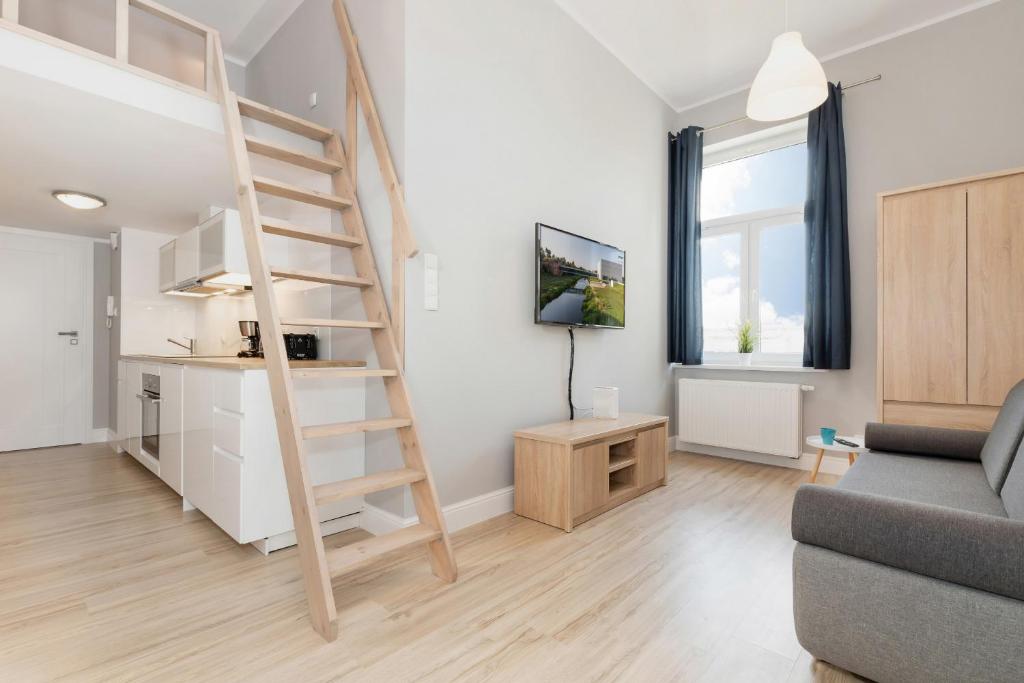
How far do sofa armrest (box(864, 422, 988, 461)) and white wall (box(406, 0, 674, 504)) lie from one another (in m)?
1.74

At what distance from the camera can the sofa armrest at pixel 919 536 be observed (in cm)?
115

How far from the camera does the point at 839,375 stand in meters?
3.80

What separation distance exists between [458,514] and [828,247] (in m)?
3.40

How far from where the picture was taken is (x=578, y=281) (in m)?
3.34

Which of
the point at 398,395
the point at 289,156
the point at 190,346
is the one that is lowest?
the point at 398,395

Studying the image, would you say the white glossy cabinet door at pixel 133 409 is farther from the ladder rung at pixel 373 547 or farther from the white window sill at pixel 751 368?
the white window sill at pixel 751 368

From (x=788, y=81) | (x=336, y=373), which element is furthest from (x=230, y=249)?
(x=788, y=81)

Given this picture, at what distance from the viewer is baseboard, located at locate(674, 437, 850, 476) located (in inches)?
149

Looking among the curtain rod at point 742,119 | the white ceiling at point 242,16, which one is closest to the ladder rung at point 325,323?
the white ceiling at point 242,16

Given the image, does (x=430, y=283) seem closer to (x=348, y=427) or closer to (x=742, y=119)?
(x=348, y=427)

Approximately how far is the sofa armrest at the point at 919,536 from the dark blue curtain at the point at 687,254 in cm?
309

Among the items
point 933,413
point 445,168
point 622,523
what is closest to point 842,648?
point 622,523

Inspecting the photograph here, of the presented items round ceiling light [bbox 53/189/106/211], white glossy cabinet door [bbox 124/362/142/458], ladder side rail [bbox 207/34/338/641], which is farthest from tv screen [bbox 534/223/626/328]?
round ceiling light [bbox 53/189/106/211]

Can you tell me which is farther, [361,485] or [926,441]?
[926,441]
